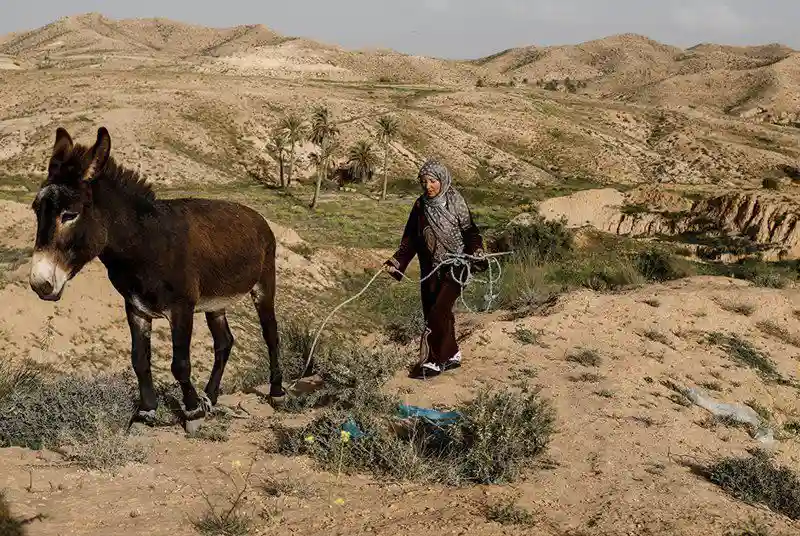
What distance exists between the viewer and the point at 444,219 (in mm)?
7691

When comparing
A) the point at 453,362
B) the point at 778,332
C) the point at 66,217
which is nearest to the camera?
the point at 66,217

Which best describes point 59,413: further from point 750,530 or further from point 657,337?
point 657,337

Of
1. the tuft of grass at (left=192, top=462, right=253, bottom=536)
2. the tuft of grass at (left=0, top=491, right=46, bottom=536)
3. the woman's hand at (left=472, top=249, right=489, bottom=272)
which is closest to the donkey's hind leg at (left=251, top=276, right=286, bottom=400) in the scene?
the woman's hand at (left=472, top=249, right=489, bottom=272)

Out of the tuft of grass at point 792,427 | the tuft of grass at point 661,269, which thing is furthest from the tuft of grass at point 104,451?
the tuft of grass at point 661,269

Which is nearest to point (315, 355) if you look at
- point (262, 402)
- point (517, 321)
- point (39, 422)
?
point (262, 402)

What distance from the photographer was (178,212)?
6.03 m

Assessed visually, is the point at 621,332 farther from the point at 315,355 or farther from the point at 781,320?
the point at 315,355

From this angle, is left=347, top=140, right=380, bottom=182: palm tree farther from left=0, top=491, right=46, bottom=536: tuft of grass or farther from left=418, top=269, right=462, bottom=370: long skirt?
left=0, top=491, right=46, bottom=536: tuft of grass

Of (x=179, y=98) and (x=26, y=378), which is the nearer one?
(x=26, y=378)

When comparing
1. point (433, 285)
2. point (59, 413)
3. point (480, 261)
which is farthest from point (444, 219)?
point (59, 413)

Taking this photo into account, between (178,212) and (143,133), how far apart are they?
2243 inches

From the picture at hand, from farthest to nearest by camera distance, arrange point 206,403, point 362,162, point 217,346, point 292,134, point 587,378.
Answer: point 362,162, point 292,134, point 587,378, point 217,346, point 206,403

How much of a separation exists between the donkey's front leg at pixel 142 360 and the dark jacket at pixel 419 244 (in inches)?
114

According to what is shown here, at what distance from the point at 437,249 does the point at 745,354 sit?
5.20m
